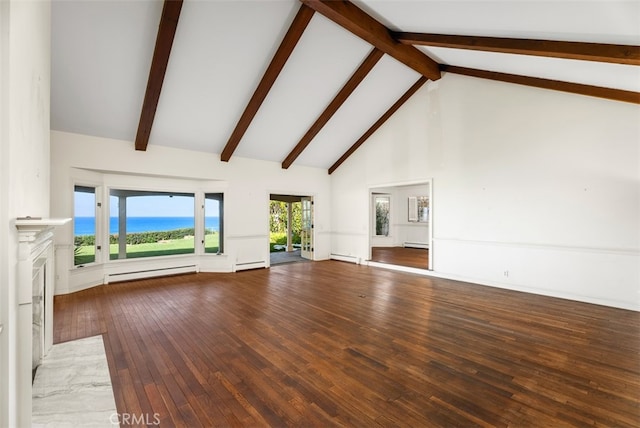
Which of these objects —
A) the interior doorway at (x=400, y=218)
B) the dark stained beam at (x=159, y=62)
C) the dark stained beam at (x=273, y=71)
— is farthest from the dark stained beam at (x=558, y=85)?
the interior doorway at (x=400, y=218)

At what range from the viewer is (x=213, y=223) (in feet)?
23.3

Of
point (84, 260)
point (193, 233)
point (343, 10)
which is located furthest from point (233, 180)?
point (343, 10)

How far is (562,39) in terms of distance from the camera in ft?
10.8

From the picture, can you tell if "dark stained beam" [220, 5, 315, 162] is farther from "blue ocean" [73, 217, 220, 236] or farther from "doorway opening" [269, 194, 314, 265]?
"doorway opening" [269, 194, 314, 265]

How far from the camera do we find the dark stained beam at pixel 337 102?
5347 millimetres

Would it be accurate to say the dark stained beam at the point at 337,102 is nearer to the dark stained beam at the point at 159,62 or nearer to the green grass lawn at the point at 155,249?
the green grass lawn at the point at 155,249

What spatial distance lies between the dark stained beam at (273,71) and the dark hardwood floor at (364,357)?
345 centimetres

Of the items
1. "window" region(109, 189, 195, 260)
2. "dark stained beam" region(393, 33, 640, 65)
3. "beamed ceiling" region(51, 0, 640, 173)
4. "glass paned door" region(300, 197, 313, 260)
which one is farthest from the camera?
"glass paned door" region(300, 197, 313, 260)

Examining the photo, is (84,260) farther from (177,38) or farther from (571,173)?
(571,173)

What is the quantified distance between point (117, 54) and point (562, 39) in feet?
19.4

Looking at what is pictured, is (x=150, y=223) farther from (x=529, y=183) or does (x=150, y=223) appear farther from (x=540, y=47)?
(x=529, y=183)

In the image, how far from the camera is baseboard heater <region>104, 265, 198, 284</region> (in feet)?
19.3

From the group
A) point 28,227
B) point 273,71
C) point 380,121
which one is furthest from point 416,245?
point 28,227

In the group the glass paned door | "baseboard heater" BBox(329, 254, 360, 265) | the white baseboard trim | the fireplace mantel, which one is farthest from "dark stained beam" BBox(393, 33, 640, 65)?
"baseboard heater" BBox(329, 254, 360, 265)
